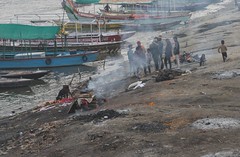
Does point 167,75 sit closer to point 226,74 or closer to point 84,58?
point 226,74

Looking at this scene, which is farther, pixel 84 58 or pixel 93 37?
pixel 93 37

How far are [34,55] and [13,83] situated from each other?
629 centimetres

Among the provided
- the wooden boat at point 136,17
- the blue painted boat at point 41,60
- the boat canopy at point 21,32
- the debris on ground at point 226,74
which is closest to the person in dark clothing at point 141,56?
the debris on ground at point 226,74

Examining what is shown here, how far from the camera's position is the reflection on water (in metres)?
21.5

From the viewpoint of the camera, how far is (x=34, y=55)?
3098 centimetres

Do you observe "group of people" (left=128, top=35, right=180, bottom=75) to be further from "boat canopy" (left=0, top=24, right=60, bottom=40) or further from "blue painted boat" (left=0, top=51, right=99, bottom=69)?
"boat canopy" (left=0, top=24, right=60, bottom=40)

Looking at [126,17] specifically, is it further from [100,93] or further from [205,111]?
[205,111]

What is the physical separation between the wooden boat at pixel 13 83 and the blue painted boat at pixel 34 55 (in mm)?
4904

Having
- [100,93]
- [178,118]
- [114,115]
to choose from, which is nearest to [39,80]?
[100,93]

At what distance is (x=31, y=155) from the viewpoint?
10250 millimetres

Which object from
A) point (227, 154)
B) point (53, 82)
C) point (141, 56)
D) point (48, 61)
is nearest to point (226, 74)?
point (141, 56)

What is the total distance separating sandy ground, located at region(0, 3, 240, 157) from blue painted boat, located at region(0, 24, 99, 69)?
14.6 m

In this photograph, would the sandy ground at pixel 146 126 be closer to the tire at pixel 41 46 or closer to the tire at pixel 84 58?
the tire at pixel 84 58

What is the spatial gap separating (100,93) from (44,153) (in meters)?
8.55
